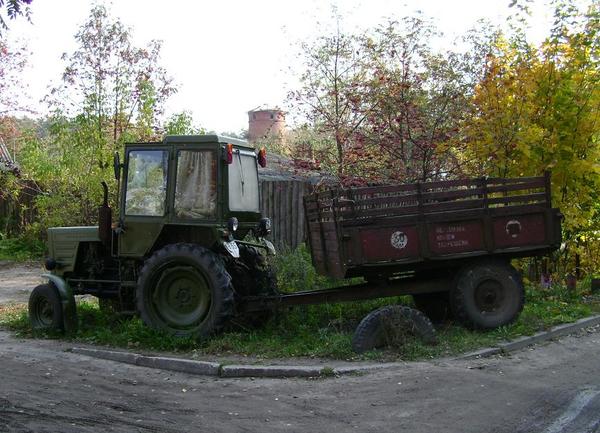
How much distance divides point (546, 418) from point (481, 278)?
294cm

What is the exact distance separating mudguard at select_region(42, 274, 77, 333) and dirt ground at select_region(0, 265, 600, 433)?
1305mm

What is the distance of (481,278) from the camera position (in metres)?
8.40

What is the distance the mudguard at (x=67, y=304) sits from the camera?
→ 9.36 m

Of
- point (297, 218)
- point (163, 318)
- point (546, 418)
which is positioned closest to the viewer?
point (546, 418)

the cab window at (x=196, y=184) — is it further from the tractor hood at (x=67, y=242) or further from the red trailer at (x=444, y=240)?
the tractor hood at (x=67, y=242)

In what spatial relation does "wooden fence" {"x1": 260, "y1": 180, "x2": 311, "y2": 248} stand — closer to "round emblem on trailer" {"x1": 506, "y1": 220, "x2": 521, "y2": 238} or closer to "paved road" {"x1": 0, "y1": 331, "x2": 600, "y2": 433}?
"round emblem on trailer" {"x1": 506, "y1": 220, "x2": 521, "y2": 238}

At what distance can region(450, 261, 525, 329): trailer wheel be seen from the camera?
8.35 m

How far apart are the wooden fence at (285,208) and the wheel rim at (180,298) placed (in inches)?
225

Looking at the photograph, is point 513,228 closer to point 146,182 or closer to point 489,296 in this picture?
point 489,296

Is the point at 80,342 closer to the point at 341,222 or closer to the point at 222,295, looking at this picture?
the point at 222,295

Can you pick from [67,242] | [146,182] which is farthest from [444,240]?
[67,242]

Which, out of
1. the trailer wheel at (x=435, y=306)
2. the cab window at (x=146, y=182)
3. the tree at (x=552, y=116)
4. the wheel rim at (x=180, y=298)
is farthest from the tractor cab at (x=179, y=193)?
the tree at (x=552, y=116)

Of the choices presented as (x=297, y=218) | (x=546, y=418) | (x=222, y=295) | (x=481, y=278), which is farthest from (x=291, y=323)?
(x=297, y=218)

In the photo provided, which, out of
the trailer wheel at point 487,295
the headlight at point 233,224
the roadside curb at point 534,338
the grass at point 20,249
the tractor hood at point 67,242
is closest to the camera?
the roadside curb at point 534,338
